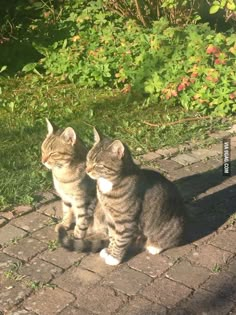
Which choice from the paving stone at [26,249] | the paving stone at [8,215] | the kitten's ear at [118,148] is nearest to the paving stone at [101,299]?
the paving stone at [26,249]

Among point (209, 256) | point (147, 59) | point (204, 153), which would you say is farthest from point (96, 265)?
point (147, 59)

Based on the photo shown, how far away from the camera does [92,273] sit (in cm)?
418

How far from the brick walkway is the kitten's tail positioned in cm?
7

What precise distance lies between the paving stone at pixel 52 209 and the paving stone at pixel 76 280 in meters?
0.89

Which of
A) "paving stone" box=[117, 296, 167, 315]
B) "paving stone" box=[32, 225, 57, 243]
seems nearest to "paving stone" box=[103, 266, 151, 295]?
"paving stone" box=[117, 296, 167, 315]

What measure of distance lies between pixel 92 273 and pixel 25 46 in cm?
603

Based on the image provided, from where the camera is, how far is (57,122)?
702cm

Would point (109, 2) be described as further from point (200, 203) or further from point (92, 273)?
point (92, 273)

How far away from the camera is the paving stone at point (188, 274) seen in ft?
13.3

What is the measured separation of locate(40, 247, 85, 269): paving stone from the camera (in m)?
4.29

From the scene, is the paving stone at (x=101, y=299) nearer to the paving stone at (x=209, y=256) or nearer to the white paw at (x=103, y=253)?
the white paw at (x=103, y=253)

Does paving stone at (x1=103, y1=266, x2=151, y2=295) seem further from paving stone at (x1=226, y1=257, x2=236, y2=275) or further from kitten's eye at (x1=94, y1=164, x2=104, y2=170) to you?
kitten's eye at (x1=94, y1=164, x2=104, y2=170)

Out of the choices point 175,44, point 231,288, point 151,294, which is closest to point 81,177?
point 151,294

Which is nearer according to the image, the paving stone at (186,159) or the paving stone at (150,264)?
the paving stone at (150,264)
